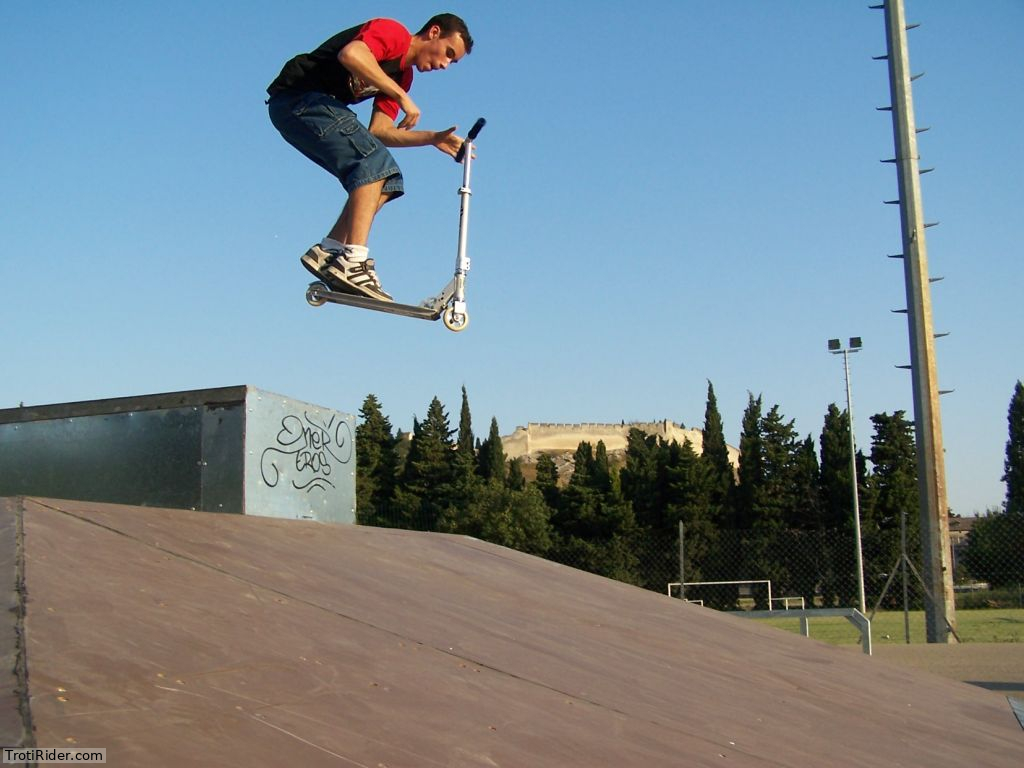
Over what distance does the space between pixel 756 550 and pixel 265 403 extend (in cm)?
1669

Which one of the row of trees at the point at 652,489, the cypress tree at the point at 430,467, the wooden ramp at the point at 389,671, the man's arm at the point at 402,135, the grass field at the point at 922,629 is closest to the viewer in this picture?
the wooden ramp at the point at 389,671

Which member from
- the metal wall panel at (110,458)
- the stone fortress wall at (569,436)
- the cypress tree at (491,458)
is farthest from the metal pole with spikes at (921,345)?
the stone fortress wall at (569,436)

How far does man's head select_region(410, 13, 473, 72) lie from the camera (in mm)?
5480

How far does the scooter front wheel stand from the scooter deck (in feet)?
0.14

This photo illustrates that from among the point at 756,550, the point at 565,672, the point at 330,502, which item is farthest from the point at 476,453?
the point at 565,672

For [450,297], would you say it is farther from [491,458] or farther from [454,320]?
[491,458]

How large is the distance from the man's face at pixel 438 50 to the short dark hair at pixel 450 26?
23 mm

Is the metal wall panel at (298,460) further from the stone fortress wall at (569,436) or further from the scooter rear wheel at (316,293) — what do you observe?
the stone fortress wall at (569,436)

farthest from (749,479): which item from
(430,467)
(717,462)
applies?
(430,467)

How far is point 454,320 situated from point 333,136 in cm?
121

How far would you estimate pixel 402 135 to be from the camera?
5.68m

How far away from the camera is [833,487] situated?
37.9 meters

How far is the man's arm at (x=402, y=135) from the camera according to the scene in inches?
223

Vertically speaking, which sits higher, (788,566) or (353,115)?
(353,115)
